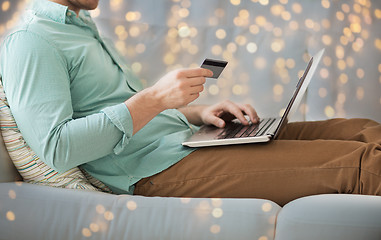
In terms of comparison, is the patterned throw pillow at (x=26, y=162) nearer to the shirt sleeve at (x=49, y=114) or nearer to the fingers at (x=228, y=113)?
the shirt sleeve at (x=49, y=114)

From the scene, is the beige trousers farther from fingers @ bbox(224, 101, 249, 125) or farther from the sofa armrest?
fingers @ bbox(224, 101, 249, 125)

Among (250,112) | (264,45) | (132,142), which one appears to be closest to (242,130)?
(250,112)

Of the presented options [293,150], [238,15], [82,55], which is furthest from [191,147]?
[238,15]

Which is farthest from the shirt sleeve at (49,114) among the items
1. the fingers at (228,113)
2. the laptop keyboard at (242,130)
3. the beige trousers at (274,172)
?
the fingers at (228,113)

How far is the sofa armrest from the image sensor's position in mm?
838

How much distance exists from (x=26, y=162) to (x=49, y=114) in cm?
15

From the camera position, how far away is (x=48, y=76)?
0.90 metres

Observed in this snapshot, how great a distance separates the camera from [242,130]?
1133mm

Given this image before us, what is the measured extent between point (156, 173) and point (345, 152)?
42 cm

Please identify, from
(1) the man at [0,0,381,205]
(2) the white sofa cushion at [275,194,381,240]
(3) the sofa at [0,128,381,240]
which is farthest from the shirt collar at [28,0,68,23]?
(2) the white sofa cushion at [275,194,381,240]

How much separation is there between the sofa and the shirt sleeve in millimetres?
85

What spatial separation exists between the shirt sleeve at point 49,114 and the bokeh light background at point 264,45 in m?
0.77

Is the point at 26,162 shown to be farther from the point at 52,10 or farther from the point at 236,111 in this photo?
the point at 236,111

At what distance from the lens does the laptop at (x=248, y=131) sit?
0.96 metres
